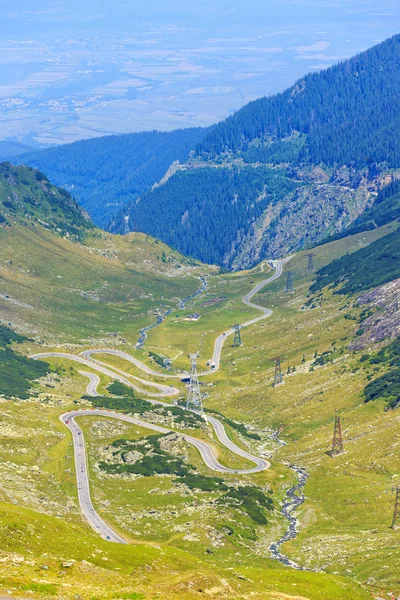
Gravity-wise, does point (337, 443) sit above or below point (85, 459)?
below

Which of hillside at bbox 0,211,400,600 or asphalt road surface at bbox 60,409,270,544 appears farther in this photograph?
asphalt road surface at bbox 60,409,270,544

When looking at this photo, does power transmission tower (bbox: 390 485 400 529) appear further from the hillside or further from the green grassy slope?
the hillside

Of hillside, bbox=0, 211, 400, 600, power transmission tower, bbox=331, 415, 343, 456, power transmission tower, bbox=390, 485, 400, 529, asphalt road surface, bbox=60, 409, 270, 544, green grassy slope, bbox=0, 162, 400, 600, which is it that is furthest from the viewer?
power transmission tower, bbox=331, 415, 343, 456

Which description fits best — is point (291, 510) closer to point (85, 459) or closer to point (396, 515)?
point (396, 515)

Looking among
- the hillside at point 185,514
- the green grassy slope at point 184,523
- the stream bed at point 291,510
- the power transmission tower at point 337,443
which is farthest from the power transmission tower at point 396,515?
the power transmission tower at point 337,443

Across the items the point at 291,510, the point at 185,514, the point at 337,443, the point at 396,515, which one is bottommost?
the point at 291,510

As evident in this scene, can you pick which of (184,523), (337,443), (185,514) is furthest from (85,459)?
(337,443)

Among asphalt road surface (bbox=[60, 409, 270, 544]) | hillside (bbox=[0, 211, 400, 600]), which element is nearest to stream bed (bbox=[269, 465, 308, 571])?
hillside (bbox=[0, 211, 400, 600])

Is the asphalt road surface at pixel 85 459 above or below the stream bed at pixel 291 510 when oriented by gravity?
above

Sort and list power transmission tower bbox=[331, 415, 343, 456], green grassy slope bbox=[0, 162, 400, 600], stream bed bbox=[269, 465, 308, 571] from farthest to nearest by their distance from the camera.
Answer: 1. power transmission tower bbox=[331, 415, 343, 456]
2. stream bed bbox=[269, 465, 308, 571]
3. green grassy slope bbox=[0, 162, 400, 600]

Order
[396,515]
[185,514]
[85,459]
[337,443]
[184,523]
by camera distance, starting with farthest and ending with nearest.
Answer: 1. [337,443]
2. [85,459]
3. [396,515]
4. [185,514]
5. [184,523]

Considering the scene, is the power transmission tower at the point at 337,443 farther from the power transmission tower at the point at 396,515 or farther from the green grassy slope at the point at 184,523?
the power transmission tower at the point at 396,515

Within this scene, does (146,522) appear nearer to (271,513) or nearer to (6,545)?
(271,513)
